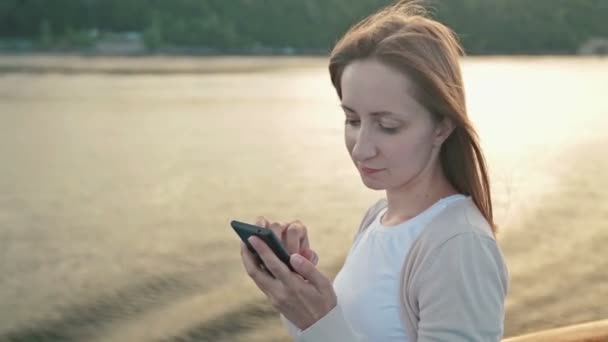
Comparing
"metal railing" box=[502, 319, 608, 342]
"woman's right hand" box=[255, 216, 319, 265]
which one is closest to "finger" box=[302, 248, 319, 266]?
"woman's right hand" box=[255, 216, 319, 265]

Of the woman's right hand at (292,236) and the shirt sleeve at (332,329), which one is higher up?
the woman's right hand at (292,236)

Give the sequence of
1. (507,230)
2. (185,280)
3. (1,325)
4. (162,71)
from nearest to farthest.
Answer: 1. (1,325)
2. (185,280)
3. (507,230)
4. (162,71)

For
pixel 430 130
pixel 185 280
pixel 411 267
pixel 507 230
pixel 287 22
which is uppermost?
pixel 287 22

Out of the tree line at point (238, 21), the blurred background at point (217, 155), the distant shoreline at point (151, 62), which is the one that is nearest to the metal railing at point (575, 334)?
the blurred background at point (217, 155)

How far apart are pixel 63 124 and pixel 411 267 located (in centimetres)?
1295

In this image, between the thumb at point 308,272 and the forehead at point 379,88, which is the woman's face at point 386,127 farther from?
the thumb at point 308,272

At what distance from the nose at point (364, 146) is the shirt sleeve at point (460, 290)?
0.52 ft

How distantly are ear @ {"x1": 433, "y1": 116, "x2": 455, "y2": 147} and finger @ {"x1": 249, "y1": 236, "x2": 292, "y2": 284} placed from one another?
0.26 m

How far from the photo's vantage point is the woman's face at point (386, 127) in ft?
3.56

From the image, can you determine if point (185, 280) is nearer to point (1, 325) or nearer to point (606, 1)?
point (1, 325)

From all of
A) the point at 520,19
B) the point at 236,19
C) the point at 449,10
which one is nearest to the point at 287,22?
the point at 236,19

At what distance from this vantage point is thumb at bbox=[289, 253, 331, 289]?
3.43ft

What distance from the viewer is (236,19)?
14.9m

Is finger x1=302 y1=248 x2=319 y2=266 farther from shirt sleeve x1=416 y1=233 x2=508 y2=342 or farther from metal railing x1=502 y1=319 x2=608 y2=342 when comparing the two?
metal railing x1=502 y1=319 x2=608 y2=342
